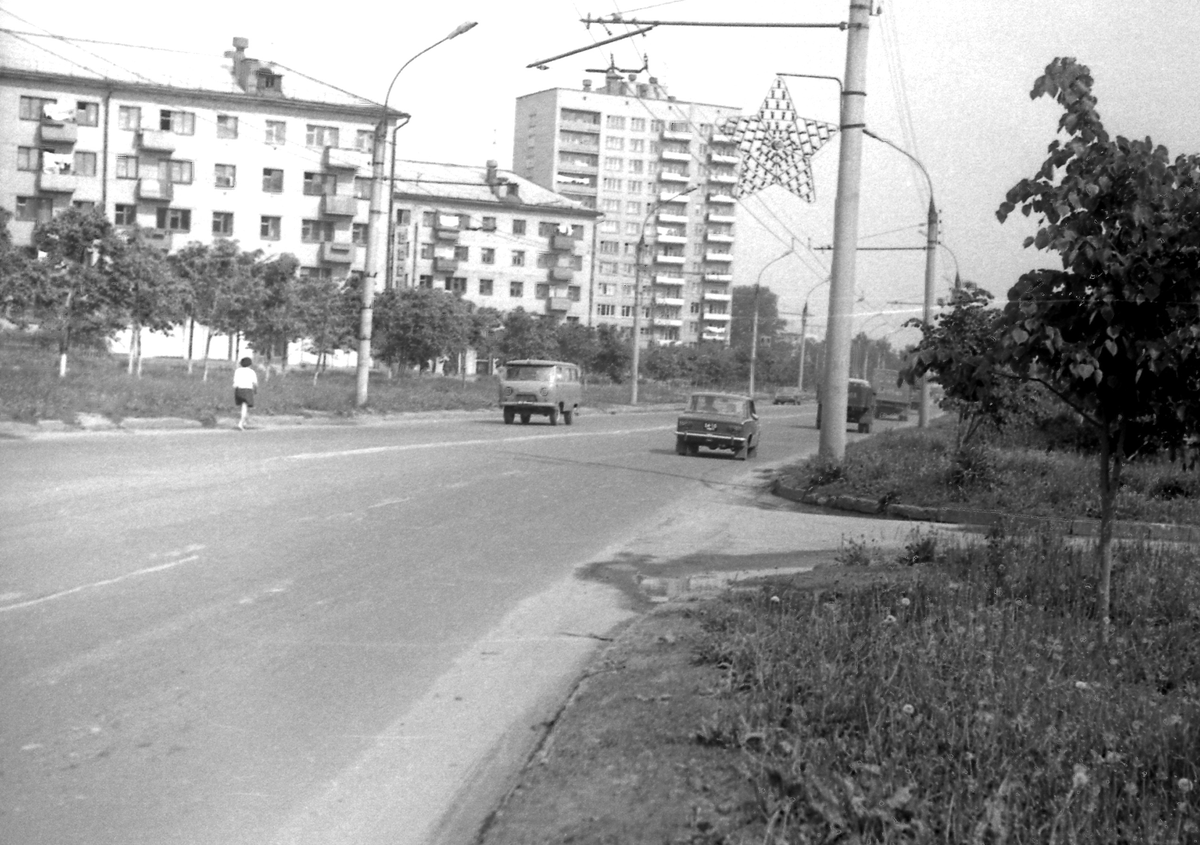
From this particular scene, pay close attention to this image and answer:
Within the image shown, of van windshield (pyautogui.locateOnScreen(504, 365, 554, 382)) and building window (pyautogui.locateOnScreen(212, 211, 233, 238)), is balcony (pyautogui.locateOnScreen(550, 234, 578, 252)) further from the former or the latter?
van windshield (pyautogui.locateOnScreen(504, 365, 554, 382))

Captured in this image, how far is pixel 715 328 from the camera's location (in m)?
128

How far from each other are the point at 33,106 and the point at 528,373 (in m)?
30.1

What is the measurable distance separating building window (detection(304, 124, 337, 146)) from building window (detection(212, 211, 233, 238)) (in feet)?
23.8

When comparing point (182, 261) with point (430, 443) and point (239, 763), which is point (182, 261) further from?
point (239, 763)

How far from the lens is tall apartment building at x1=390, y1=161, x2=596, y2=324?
3674 inches

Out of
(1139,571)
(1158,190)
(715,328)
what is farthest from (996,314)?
(715,328)

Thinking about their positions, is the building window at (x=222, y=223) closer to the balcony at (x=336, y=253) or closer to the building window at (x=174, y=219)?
the building window at (x=174, y=219)

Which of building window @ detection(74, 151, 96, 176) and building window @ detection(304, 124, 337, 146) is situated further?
building window @ detection(304, 124, 337, 146)

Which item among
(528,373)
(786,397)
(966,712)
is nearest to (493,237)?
(786,397)

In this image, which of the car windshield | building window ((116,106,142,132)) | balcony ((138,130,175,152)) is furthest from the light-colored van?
balcony ((138,130,175,152))

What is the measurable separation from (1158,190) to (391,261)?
74.4m

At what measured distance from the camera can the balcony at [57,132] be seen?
55.2 metres

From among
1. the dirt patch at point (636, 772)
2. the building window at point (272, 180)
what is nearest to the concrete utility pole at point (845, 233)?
the dirt patch at point (636, 772)

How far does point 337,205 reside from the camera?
77812 millimetres
